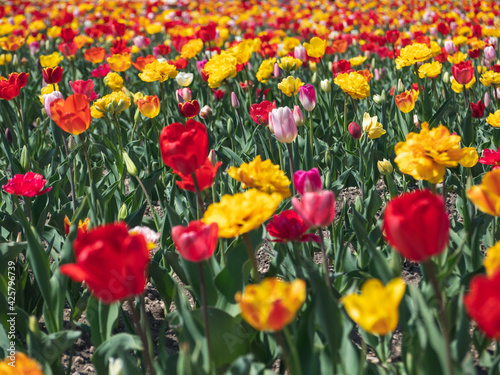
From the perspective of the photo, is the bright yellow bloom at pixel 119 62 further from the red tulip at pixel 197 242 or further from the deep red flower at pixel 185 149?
the red tulip at pixel 197 242

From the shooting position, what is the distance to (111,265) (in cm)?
91

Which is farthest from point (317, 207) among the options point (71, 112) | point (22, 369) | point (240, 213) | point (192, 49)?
point (192, 49)

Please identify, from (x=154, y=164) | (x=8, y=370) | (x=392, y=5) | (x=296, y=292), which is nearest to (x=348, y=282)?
(x=296, y=292)

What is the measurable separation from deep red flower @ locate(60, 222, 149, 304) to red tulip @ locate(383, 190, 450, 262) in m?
0.43

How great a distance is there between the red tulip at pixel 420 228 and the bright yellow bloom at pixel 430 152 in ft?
1.68

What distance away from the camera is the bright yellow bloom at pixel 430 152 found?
1.42 metres

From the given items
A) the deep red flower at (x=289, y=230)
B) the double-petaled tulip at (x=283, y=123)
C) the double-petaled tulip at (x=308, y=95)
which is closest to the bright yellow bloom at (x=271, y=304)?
the deep red flower at (x=289, y=230)

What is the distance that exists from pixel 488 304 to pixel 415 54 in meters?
2.53

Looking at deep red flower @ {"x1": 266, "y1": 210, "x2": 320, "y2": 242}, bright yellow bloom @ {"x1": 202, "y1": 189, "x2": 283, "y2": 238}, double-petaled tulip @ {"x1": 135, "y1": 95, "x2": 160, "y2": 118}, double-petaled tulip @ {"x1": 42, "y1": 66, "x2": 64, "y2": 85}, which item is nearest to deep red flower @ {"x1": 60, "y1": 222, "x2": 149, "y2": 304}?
bright yellow bloom @ {"x1": 202, "y1": 189, "x2": 283, "y2": 238}

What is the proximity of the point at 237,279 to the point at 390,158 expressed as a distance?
166 centimetres

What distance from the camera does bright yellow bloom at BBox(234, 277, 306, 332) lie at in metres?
0.90

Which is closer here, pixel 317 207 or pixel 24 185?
pixel 317 207

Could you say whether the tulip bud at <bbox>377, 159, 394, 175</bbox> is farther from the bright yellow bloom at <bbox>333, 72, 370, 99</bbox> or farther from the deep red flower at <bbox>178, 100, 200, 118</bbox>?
the deep red flower at <bbox>178, 100, 200, 118</bbox>

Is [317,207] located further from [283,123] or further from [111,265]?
[283,123]
